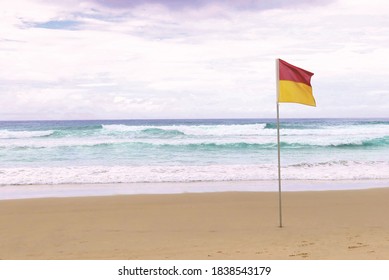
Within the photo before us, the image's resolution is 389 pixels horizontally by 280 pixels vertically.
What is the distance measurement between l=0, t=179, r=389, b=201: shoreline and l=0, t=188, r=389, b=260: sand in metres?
0.84

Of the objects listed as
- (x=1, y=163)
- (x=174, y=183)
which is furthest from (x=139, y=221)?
(x=1, y=163)

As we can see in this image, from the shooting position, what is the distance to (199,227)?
26.2 feet

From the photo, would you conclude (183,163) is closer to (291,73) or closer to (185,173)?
(185,173)

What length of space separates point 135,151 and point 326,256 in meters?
21.2

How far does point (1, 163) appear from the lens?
66.2ft

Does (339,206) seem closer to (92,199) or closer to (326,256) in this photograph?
(326,256)

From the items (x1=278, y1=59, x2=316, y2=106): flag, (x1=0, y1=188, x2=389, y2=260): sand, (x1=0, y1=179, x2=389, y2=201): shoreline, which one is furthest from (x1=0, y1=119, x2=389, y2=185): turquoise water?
(x1=278, y1=59, x2=316, y2=106): flag

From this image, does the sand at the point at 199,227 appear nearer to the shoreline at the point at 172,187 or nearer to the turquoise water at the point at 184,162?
the shoreline at the point at 172,187

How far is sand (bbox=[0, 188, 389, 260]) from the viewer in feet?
20.7

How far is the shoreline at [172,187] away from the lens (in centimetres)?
1199

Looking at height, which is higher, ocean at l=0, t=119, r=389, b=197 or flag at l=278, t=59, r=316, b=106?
flag at l=278, t=59, r=316, b=106

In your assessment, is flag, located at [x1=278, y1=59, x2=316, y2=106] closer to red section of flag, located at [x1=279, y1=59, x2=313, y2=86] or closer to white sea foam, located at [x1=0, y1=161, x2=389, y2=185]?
red section of flag, located at [x1=279, y1=59, x2=313, y2=86]

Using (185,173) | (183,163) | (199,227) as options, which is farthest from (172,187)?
(183,163)

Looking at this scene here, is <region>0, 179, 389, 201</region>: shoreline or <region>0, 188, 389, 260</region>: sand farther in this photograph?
<region>0, 179, 389, 201</region>: shoreline
